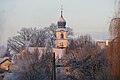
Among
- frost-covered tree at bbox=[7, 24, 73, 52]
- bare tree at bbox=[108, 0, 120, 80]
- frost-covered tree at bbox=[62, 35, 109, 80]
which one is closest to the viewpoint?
bare tree at bbox=[108, 0, 120, 80]

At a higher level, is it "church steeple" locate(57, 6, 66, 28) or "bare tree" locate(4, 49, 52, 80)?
"church steeple" locate(57, 6, 66, 28)

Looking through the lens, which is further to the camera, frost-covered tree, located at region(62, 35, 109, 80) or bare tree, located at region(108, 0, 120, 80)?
frost-covered tree, located at region(62, 35, 109, 80)

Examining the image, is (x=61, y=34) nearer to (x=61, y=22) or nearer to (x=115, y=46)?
(x=61, y=22)

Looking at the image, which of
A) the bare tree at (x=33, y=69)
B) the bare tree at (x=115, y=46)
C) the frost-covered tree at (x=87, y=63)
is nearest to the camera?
the bare tree at (x=115, y=46)

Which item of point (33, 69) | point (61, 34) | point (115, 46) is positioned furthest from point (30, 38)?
point (115, 46)

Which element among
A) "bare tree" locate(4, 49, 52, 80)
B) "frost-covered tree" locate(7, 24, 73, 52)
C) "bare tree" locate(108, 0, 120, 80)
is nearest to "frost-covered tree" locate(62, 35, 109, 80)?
"bare tree" locate(4, 49, 52, 80)

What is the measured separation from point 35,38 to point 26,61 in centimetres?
2594

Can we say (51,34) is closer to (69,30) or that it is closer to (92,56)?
(69,30)

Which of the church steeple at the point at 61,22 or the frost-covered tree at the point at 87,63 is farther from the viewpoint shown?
the church steeple at the point at 61,22

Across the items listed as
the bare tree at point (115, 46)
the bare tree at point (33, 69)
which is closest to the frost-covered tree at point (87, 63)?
the bare tree at point (33, 69)

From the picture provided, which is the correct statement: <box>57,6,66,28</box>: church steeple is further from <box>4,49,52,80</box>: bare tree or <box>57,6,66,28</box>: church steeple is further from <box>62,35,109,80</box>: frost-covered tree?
<box>62,35,109,80</box>: frost-covered tree

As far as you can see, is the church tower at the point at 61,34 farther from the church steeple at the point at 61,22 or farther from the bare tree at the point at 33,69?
the bare tree at the point at 33,69

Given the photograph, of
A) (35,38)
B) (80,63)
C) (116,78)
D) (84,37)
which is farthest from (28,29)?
(116,78)

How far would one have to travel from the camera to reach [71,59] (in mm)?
37531
